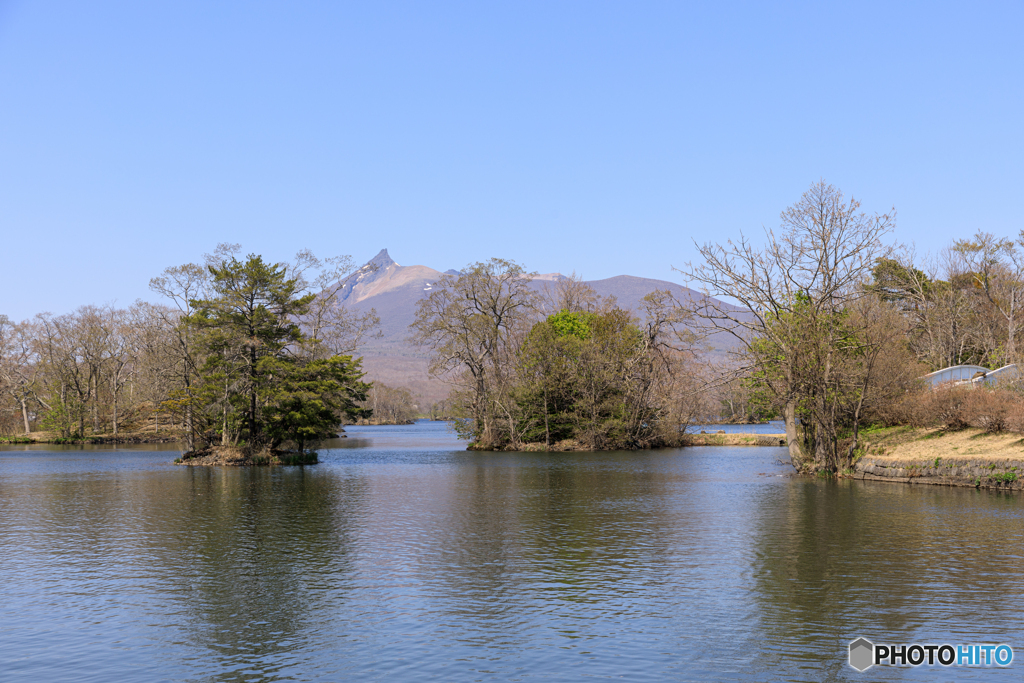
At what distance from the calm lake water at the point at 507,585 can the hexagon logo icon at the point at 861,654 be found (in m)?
0.21

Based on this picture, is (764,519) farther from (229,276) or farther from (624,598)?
(229,276)

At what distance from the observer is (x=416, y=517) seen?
30484 millimetres

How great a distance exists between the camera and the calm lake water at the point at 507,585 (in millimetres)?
13391

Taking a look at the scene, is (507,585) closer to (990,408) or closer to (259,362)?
(990,408)


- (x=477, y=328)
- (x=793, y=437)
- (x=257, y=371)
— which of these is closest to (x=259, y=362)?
(x=257, y=371)

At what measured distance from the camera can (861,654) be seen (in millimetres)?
13219

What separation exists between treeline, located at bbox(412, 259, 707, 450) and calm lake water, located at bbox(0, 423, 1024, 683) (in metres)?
40.9

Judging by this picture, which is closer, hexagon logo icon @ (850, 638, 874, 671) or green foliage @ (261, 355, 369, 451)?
hexagon logo icon @ (850, 638, 874, 671)

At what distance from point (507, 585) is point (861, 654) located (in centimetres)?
822

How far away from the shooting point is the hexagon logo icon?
12.8m

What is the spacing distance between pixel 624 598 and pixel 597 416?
61528 millimetres

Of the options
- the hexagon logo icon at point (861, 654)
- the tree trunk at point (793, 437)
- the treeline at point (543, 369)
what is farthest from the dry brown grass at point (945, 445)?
the treeline at point (543, 369)

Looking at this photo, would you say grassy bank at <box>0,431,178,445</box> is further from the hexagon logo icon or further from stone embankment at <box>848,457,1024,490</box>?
the hexagon logo icon

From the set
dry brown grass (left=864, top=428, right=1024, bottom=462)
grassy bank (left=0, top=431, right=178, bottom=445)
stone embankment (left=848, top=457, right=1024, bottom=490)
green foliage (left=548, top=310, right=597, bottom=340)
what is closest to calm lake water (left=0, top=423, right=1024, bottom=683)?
stone embankment (left=848, top=457, right=1024, bottom=490)
